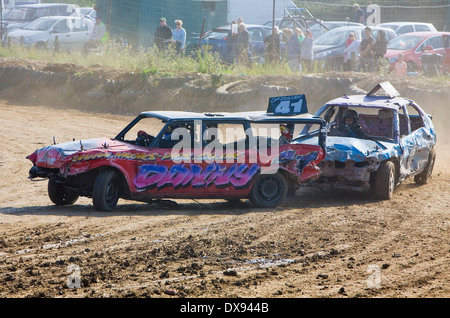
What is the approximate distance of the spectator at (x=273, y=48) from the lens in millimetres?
21219

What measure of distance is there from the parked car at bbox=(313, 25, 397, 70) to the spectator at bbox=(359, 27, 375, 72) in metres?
0.84

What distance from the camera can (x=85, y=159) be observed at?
9.26 m

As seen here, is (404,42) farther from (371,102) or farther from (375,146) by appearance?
(375,146)

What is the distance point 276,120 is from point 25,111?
12.1 metres

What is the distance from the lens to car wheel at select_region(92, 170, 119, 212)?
934 centimetres

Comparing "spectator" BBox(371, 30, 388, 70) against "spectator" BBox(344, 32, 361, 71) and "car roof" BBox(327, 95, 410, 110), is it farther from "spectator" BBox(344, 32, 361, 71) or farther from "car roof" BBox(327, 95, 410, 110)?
"car roof" BBox(327, 95, 410, 110)

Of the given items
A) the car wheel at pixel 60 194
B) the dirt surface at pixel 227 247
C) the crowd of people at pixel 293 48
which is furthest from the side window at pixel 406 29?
the car wheel at pixel 60 194

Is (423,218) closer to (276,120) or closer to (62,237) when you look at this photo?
(276,120)

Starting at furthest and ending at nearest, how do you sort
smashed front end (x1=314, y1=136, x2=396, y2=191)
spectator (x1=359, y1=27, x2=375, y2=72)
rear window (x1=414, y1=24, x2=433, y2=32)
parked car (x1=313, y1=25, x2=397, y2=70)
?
rear window (x1=414, y1=24, x2=433, y2=32)
parked car (x1=313, y1=25, x2=397, y2=70)
spectator (x1=359, y1=27, x2=375, y2=72)
smashed front end (x1=314, y1=136, x2=396, y2=191)

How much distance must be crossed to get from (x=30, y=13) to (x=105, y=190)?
80.0 ft

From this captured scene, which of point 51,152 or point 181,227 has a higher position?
point 51,152

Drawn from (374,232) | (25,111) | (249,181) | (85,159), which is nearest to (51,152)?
(85,159)

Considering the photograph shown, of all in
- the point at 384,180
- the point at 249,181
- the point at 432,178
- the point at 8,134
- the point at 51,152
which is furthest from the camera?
the point at 8,134

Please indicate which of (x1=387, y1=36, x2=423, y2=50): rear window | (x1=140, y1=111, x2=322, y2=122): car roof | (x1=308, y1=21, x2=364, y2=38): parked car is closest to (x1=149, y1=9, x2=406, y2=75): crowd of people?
(x1=387, y1=36, x2=423, y2=50): rear window
